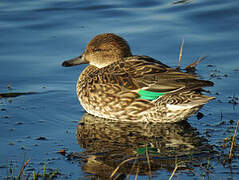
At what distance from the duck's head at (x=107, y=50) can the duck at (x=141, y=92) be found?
42 cm

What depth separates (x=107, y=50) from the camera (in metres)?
8.83

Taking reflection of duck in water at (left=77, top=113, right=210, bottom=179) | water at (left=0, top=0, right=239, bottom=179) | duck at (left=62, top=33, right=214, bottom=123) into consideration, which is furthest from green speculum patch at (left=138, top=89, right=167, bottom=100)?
water at (left=0, top=0, right=239, bottom=179)

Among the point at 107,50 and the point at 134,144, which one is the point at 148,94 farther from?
the point at 107,50

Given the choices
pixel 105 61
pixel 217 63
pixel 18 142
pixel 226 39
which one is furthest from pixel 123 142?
pixel 226 39

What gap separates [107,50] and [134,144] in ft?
7.78

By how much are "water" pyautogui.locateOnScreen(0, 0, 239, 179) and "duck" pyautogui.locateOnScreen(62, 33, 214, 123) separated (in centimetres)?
32

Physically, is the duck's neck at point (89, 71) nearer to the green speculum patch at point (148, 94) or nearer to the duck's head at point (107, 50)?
the duck's head at point (107, 50)

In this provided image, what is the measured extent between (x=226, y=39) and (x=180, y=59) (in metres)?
2.03

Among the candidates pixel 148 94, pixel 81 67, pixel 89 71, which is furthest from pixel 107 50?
pixel 81 67

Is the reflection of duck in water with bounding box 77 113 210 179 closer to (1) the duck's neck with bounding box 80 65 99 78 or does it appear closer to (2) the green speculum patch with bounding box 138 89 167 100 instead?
(2) the green speculum patch with bounding box 138 89 167 100

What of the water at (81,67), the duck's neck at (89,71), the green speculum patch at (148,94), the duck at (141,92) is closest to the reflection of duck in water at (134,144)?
the water at (81,67)

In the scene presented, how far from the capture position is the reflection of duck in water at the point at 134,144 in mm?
6156

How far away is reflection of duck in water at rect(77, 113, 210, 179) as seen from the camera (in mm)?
6156

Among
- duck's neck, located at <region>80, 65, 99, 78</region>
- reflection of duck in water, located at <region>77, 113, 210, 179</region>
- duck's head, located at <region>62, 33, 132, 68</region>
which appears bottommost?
reflection of duck in water, located at <region>77, 113, 210, 179</region>
